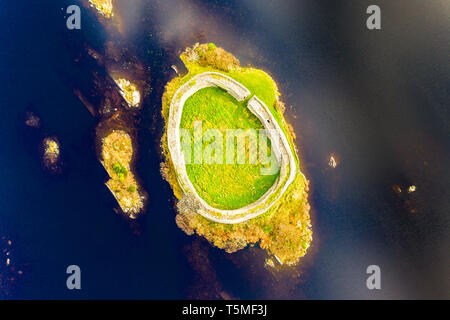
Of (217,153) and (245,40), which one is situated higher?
(245,40)

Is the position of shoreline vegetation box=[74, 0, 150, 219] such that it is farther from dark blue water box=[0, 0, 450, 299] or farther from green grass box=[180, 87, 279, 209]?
green grass box=[180, 87, 279, 209]

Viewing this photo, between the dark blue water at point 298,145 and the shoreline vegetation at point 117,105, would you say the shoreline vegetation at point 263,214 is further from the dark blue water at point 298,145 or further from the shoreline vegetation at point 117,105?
the shoreline vegetation at point 117,105

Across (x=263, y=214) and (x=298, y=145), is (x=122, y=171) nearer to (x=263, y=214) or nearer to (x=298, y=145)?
(x=263, y=214)

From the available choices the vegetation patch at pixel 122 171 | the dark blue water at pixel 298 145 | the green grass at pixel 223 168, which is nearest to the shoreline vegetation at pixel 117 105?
the vegetation patch at pixel 122 171

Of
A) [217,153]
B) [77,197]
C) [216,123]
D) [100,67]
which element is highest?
[100,67]

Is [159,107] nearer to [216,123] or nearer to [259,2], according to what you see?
[216,123]

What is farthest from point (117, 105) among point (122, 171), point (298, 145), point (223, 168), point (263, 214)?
point (298, 145)

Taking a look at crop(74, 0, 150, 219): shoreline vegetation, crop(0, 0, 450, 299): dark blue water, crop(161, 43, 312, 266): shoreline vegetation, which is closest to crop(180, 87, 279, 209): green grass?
crop(161, 43, 312, 266): shoreline vegetation

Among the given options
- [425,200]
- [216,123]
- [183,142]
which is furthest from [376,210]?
[183,142]
